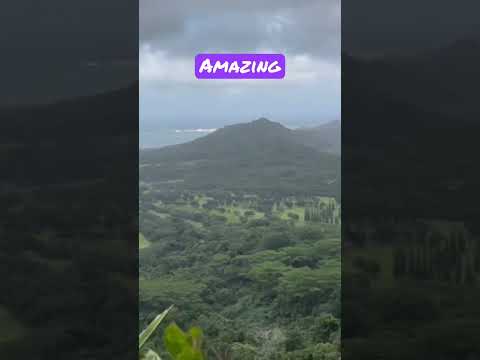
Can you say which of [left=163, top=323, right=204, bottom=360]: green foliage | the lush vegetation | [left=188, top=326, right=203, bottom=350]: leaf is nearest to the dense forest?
the lush vegetation

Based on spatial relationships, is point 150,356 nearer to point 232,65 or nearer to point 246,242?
point 246,242

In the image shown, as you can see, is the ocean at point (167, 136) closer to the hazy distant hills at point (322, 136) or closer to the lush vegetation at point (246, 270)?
the lush vegetation at point (246, 270)

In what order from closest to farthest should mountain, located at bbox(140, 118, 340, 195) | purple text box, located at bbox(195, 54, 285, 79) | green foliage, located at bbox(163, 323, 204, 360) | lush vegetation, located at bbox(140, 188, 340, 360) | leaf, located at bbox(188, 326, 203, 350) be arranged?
1. green foliage, located at bbox(163, 323, 204, 360)
2. leaf, located at bbox(188, 326, 203, 350)
3. purple text box, located at bbox(195, 54, 285, 79)
4. lush vegetation, located at bbox(140, 188, 340, 360)
5. mountain, located at bbox(140, 118, 340, 195)

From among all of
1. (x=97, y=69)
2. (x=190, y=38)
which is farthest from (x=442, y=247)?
(x=190, y=38)

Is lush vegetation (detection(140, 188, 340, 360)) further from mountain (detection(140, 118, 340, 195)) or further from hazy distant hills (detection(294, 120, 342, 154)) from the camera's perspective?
hazy distant hills (detection(294, 120, 342, 154))

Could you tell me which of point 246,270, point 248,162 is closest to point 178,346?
point 246,270

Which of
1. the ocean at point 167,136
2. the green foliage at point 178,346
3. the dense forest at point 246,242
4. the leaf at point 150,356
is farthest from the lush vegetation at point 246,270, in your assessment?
the green foliage at point 178,346
